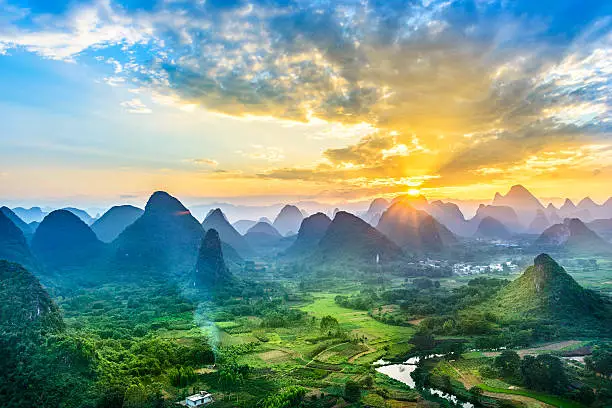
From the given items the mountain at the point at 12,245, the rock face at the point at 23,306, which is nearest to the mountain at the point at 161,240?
the mountain at the point at 12,245

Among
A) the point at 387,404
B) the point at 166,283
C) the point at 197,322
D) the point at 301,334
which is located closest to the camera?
the point at 387,404

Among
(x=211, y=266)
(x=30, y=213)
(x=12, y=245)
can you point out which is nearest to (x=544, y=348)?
(x=211, y=266)

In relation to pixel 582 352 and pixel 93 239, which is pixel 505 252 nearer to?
pixel 582 352

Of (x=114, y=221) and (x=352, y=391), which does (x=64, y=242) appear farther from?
(x=352, y=391)

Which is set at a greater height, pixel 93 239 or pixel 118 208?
pixel 118 208

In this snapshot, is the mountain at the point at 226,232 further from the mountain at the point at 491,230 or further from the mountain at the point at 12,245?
the mountain at the point at 491,230

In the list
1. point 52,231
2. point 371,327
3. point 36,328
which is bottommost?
point 371,327

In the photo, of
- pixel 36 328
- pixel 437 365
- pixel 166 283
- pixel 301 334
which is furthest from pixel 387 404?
pixel 166 283

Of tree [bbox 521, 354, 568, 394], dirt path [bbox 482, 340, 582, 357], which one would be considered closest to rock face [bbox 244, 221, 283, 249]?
dirt path [bbox 482, 340, 582, 357]
